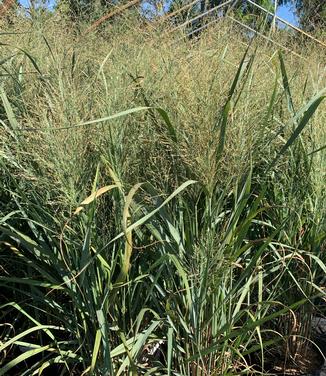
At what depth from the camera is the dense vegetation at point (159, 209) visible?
5.05 feet

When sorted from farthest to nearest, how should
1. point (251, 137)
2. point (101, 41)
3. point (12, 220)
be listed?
point (101, 41)
point (12, 220)
point (251, 137)

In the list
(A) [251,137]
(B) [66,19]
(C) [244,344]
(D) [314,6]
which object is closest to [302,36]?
(D) [314,6]

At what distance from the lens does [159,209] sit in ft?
4.82

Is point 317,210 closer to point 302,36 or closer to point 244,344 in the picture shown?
point 244,344

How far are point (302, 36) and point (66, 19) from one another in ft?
4.10

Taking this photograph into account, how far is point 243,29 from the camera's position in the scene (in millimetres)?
2357

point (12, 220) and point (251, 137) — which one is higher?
point (251, 137)

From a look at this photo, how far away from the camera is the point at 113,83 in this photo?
1.74 m

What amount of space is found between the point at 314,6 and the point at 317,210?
151 cm

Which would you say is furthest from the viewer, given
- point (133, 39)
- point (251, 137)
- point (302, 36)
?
point (302, 36)

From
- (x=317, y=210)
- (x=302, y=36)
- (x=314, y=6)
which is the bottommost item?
(x=317, y=210)

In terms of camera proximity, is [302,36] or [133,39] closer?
[133,39]

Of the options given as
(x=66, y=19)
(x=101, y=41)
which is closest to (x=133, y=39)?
(x=101, y=41)

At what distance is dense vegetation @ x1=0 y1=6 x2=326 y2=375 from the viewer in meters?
1.54
